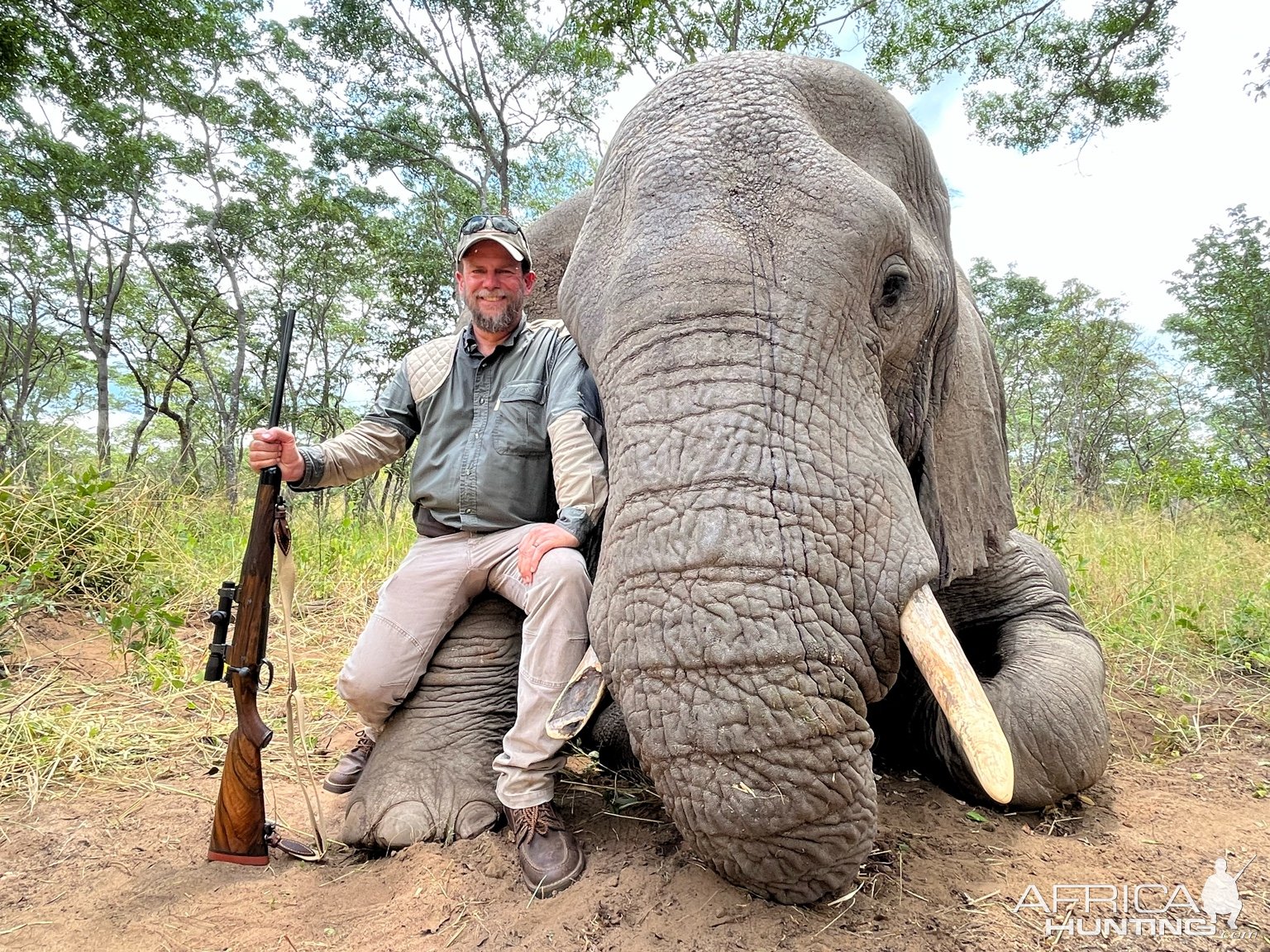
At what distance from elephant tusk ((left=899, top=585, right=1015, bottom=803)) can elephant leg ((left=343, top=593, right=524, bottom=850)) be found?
4.79 ft

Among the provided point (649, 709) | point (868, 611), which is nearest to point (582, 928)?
point (649, 709)

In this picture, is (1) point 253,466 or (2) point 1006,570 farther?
(2) point 1006,570

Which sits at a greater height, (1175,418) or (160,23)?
(160,23)

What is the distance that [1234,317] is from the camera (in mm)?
16500

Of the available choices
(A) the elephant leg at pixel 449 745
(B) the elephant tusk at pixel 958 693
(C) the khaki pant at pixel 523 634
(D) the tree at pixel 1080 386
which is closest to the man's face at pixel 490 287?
(C) the khaki pant at pixel 523 634

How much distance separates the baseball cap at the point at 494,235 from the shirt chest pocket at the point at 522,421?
0.54 metres

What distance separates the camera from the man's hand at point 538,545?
2498 millimetres

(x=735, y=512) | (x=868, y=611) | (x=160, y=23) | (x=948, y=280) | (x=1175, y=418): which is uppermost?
(x=160, y=23)

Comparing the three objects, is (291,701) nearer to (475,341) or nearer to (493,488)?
(493,488)

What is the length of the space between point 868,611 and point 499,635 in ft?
5.25

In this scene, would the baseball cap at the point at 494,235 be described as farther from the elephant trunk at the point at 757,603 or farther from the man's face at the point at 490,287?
the elephant trunk at the point at 757,603

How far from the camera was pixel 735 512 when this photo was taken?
1703 millimetres

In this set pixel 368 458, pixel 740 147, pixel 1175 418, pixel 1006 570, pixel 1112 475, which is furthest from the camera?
pixel 1175 418

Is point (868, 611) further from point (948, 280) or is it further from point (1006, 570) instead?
point (1006, 570)
